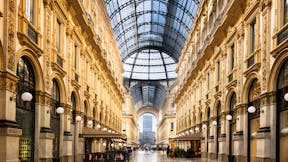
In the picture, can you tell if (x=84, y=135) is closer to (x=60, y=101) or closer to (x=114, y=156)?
(x=114, y=156)

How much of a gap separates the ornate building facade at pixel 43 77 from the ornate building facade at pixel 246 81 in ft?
31.7

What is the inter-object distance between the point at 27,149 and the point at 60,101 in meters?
6.20

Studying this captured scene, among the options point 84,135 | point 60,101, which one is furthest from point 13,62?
point 84,135

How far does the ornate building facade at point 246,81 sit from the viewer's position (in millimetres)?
18156

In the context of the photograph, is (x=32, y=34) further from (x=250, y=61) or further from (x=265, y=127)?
(x=250, y=61)

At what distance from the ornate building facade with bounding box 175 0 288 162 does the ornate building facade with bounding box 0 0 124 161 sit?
9.65m

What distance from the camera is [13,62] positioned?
14578 mm

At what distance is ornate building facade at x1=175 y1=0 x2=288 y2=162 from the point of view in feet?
59.6

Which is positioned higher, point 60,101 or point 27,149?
point 60,101

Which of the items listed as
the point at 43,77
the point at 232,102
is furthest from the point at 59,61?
the point at 232,102

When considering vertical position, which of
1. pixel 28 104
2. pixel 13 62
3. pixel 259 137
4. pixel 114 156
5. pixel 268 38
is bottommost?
pixel 114 156

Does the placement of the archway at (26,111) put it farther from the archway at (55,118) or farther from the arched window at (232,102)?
the arched window at (232,102)

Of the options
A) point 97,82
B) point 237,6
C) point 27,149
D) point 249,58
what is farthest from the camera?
point 97,82

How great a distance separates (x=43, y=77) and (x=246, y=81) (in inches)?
442
